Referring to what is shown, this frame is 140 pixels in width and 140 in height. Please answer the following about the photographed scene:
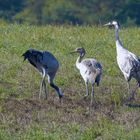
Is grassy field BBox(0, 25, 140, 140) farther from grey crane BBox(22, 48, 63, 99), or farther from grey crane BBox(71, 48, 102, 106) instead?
grey crane BBox(71, 48, 102, 106)

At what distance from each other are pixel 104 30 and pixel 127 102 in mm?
5764

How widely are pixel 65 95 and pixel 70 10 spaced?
31.8 m

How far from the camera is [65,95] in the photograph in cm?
1390

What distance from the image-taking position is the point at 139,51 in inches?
679

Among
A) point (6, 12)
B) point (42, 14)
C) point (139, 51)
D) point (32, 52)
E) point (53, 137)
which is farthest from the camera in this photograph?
point (42, 14)

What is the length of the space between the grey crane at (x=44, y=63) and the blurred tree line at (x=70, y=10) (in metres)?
23.2

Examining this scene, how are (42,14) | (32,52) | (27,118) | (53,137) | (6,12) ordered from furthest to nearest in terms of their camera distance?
(42,14)
(6,12)
(32,52)
(27,118)
(53,137)

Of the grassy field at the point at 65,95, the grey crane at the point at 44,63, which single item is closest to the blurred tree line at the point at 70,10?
the grassy field at the point at 65,95

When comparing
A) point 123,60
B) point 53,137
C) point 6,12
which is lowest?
point 53,137

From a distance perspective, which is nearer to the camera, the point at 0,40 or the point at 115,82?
the point at 115,82

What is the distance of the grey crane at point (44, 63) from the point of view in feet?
44.6

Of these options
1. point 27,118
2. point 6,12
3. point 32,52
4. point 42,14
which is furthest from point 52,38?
point 42,14

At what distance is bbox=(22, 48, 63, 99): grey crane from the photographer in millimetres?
13586

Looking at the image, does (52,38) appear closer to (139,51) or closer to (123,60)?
A: (139,51)
